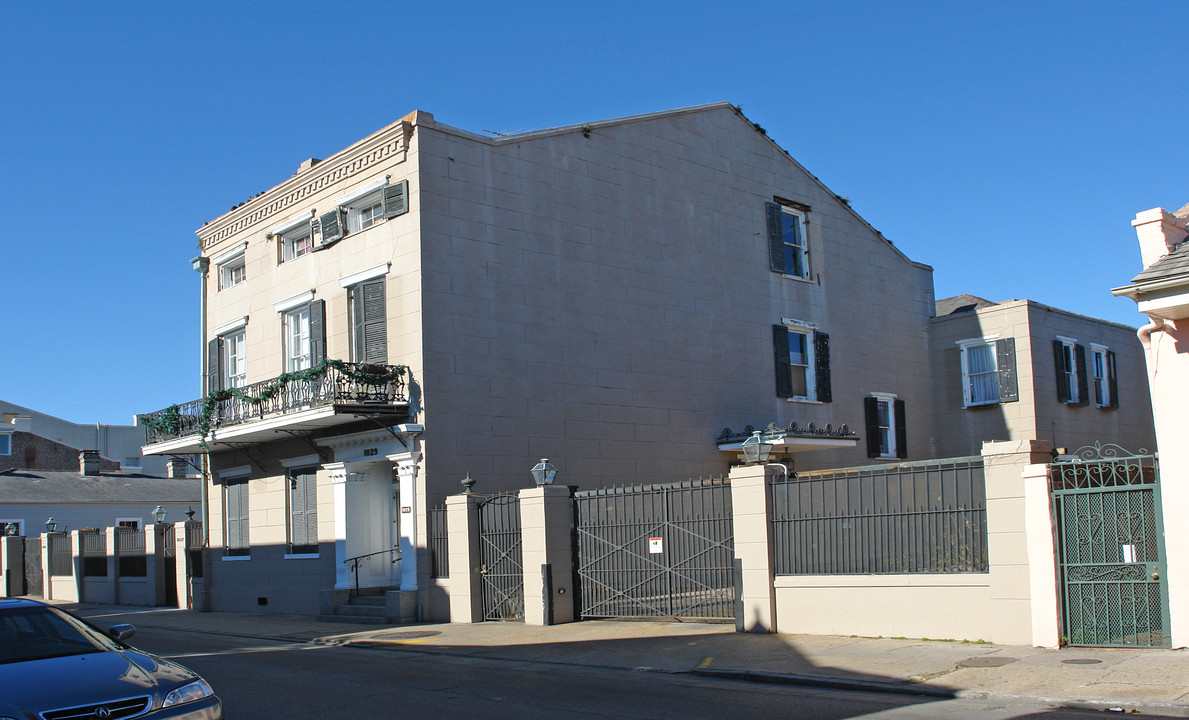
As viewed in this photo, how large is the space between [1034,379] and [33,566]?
1245 inches

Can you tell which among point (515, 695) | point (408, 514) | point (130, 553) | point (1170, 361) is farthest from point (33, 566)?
point (1170, 361)

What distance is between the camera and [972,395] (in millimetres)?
26906

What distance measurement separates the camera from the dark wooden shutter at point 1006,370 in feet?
83.1

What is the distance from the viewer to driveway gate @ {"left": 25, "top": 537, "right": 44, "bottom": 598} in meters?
34.2

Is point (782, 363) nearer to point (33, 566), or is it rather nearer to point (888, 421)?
point (888, 421)

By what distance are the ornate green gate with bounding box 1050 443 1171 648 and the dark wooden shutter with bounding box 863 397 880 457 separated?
14.4m

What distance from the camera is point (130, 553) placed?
2906cm

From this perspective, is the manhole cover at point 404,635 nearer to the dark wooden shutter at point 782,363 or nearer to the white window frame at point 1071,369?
the dark wooden shutter at point 782,363

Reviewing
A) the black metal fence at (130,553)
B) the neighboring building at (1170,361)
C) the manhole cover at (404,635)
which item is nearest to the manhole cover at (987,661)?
the neighboring building at (1170,361)

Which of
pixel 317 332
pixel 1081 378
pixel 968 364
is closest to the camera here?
pixel 317 332

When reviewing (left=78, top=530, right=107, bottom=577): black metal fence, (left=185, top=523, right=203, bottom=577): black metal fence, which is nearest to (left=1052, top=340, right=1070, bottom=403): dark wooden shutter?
(left=185, top=523, right=203, bottom=577): black metal fence

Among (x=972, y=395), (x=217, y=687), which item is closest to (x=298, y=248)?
(x=217, y=687)

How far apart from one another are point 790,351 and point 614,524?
10310 mm

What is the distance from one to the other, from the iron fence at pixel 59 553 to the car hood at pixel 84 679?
92.2ft
